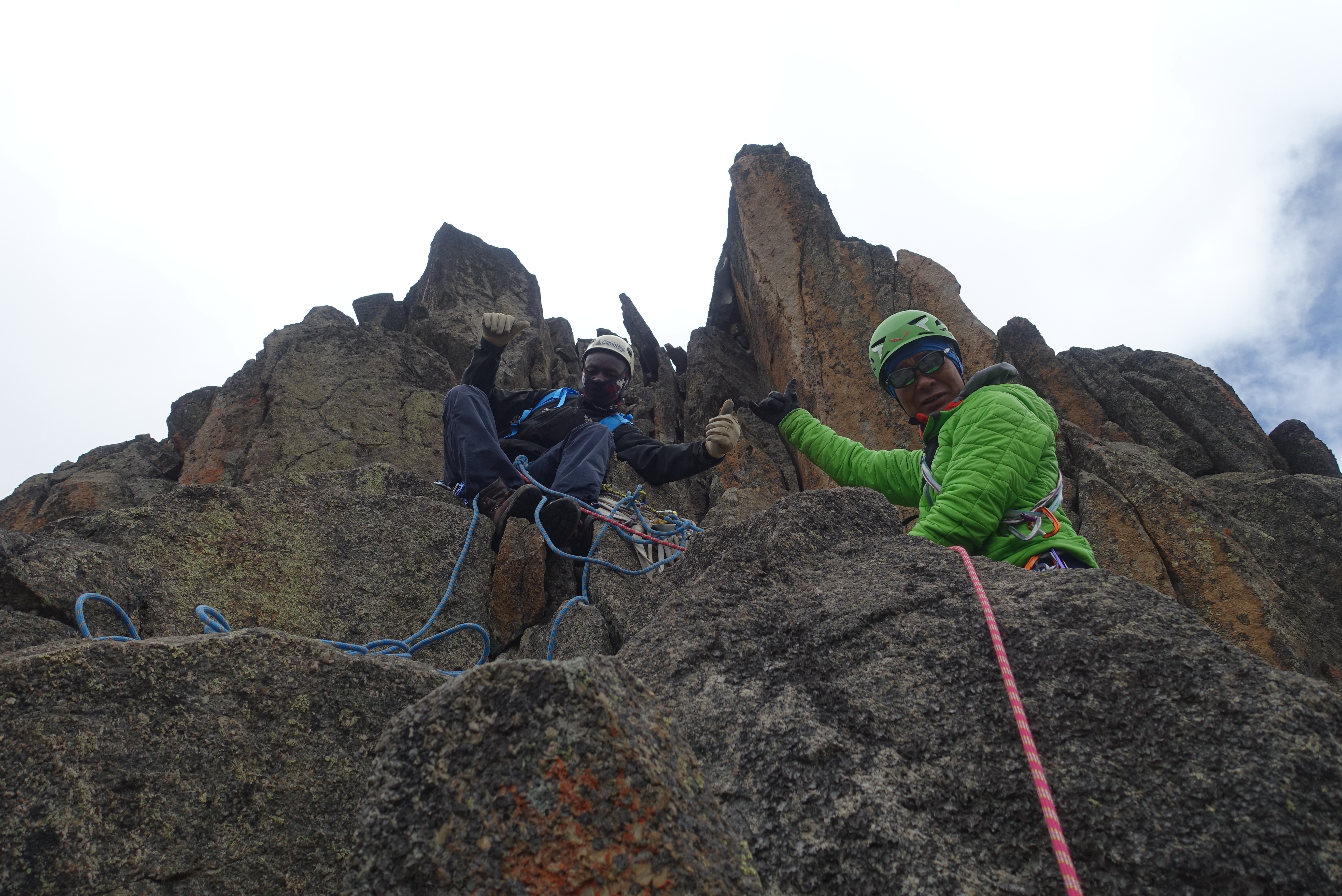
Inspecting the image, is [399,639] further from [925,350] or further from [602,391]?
[602,391]

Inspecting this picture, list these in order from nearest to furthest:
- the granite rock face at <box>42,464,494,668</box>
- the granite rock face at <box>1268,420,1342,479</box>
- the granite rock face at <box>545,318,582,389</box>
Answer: the granite rock face at <box>42,464,494,668</box> < the granite rock face at <box>1268,420,1342,479</box> < the granite rock face at <box>545,318,582,389</box>

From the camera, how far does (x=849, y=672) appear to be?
7.83ft

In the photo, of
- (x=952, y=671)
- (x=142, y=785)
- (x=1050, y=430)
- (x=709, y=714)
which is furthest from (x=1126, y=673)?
(x=142, y=785)

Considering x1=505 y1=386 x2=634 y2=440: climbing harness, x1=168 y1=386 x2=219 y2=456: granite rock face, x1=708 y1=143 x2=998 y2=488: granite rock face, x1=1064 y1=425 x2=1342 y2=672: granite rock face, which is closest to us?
x1=1064 y1=425 x2=1342 y2=672: granite rock face

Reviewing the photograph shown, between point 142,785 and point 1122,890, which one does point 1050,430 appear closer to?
point 1122,890

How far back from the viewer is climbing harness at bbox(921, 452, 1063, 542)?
11.6ft

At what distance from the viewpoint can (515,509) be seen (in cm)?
553

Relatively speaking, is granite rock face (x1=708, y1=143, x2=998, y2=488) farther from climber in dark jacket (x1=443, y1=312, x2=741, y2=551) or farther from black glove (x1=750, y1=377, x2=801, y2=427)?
black glove (x1=750, y1=377, x2=801, y2=427)

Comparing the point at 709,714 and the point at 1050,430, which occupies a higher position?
the point at 1050,430

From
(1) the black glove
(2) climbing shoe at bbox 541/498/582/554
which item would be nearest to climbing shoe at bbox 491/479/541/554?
(2) climbing shoe at bbox 541/498/582/554

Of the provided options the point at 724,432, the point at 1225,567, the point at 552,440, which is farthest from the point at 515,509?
the point at 1225,567

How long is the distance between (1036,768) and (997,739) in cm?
18

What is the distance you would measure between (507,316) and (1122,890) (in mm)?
6268

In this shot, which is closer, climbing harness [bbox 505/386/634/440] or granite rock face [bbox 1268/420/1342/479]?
climbing harness [bbox 505/386/634/440]
